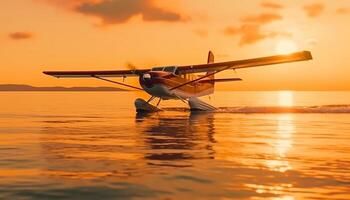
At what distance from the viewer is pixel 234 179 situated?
7.38 m

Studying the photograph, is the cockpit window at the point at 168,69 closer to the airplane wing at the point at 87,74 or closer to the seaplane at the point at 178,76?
the seaplane at the point at 178,76

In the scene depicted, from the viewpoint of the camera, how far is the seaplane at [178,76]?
90.5 feet

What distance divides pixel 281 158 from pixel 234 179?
2812mm

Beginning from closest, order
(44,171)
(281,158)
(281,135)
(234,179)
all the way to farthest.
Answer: (234,179) → (44,171) → (281,158) → (281,135)

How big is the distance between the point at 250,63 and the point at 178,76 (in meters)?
A: 4.89

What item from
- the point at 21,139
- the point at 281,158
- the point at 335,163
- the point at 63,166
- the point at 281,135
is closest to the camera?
the point at 63,166

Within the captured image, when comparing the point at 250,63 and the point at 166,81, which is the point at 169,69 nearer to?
the point at 166,81

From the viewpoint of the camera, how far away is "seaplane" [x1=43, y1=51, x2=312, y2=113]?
90.5 feet

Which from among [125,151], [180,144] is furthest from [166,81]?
[125,151]

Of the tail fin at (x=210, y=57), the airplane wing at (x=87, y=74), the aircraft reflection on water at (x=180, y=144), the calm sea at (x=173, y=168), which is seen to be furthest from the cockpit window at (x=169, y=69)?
the calm sea at (x=173, y=168)

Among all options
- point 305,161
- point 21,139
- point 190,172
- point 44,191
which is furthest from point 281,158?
point 21,139

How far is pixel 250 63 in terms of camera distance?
28531mm

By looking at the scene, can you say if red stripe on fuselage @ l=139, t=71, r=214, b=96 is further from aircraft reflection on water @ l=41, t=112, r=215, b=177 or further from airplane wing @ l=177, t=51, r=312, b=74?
aircraft reflection on water @ l=41, t=112, r=215, b=177

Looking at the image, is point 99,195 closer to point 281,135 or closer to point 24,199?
point 24,199
